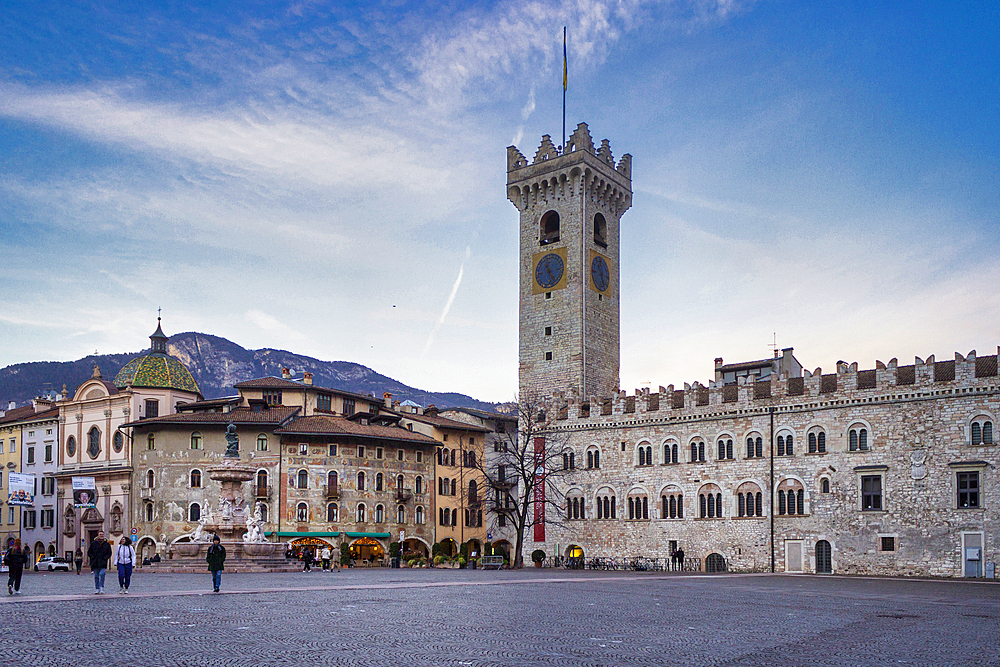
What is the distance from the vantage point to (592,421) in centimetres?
6269

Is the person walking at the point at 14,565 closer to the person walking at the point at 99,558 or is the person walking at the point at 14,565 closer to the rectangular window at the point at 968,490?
the person walking at the point at 99,558

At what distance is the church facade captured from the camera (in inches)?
1902

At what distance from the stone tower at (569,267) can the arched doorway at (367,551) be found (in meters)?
14.4

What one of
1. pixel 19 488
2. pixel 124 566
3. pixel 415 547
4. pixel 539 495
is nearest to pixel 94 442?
pixel 19 488

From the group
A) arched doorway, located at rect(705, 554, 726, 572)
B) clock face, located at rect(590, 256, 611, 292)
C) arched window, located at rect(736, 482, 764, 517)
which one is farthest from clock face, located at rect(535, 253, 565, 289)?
arched doorway, located at rect(705, 554, 726, 572)

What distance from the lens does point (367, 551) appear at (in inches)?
2638

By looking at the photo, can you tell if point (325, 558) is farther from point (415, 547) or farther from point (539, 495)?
point (539, 495)

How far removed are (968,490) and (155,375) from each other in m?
54.1

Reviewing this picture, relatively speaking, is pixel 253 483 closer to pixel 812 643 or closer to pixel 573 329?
pixel 573 329

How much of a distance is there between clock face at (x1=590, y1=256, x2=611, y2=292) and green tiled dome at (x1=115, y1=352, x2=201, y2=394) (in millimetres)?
30033

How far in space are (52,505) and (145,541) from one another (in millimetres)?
13202

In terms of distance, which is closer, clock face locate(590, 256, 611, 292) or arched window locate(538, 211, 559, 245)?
clock face locate(590, 256, 611, 292)

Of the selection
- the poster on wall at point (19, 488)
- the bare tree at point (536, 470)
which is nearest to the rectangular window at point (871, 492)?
the bare tree at point (536, 470)

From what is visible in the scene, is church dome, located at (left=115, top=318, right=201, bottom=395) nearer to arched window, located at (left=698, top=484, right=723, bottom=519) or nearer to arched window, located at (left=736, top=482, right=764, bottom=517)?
arched window, located at (left=698, top=484, right=723, bottom=519)
